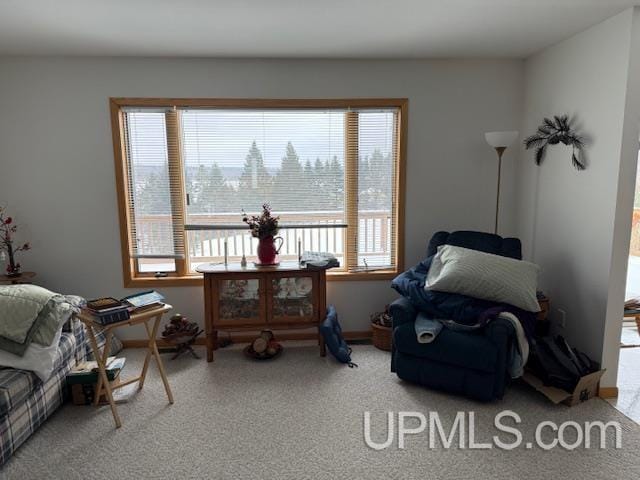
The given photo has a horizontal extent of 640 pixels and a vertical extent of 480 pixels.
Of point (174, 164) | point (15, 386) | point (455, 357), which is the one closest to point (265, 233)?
point (174, 164)

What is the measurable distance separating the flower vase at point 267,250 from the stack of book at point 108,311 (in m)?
A: 1.18

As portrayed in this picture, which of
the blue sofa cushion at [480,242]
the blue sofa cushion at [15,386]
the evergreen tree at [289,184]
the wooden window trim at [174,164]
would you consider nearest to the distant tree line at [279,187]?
the evergreen tree at [289,184]

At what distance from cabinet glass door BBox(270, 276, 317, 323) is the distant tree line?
0.68m

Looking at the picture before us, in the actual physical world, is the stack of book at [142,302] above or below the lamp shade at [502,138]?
below

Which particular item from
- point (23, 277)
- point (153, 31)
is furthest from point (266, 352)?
point (153, 31)

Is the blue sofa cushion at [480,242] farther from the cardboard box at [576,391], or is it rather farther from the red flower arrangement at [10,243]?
the red flower arrangement at [10,243]

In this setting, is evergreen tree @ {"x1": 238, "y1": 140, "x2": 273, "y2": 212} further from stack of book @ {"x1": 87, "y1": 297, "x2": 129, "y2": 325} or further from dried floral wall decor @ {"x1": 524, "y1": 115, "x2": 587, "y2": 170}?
dried floral wall decor @ {"x1": 524, "y1": 115, "x2": 587, "y2": 170}

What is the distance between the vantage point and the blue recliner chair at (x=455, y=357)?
2490 mm

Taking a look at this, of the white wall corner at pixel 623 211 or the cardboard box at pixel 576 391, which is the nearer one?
the white wall corner at pixel 623 211

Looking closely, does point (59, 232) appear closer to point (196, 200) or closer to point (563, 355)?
point (196, 200)

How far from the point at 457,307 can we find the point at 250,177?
1997 millimetres

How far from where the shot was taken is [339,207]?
3570mm

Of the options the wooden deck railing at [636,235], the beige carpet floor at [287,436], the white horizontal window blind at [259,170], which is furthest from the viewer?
the wooden deck railing at [636,235]

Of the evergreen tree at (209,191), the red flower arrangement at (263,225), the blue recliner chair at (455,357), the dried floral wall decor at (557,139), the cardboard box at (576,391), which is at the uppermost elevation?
the dried floral wall decor at (557,139)
